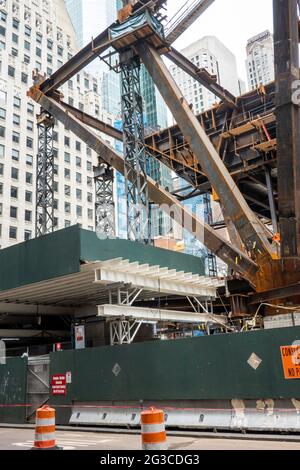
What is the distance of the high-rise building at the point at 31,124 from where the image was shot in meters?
67.7

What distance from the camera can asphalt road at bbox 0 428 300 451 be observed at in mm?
9484

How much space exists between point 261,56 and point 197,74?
76390 mm

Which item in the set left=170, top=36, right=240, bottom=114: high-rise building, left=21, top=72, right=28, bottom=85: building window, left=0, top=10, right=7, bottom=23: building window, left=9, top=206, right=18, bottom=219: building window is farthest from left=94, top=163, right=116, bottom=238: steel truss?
left=170, top=36, right=240, bottom=114: high-rise building

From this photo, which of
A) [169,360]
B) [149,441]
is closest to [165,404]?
[169,360]

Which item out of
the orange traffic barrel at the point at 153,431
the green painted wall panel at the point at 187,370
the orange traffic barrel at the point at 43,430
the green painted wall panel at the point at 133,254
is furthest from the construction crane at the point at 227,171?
the orange traffic barrel at the point at 43,430

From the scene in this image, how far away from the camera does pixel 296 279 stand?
671 inches

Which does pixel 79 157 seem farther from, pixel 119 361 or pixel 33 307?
pixel 119 361

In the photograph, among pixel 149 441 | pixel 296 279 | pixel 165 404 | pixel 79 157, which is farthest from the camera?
pixel 79 157

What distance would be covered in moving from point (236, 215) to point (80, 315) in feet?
36.8

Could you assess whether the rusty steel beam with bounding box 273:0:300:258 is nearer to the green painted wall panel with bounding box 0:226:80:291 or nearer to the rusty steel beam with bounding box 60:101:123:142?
the green painted wall panel with bounding box 0:226:80:291

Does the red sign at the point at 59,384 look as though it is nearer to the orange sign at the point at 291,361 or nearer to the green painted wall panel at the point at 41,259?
the green painted wall panel at the point at 41,259

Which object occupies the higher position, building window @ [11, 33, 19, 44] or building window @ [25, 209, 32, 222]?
building window @ [11, 33, 19, 44]

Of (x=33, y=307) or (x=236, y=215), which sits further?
(x=33, y=307)

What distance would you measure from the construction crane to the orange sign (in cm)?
545
